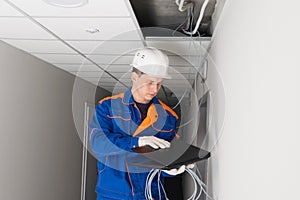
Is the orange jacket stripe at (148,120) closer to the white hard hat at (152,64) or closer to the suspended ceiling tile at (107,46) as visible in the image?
the white hard hat at (152,64)

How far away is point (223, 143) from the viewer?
1453 mm

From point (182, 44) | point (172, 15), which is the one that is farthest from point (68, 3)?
point (172, 15)

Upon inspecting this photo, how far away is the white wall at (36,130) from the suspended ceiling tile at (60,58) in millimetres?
84

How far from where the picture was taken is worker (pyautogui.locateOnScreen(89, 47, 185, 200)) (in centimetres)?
171

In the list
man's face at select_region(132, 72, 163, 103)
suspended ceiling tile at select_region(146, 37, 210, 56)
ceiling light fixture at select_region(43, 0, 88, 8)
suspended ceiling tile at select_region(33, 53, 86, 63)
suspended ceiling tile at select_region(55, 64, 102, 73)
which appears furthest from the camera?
suspended ceiling tile at select_region(55, 64, 102, 73)

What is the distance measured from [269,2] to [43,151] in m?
2.71

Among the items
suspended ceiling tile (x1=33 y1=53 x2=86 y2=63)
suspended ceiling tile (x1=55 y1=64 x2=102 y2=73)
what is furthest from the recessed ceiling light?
suspended ceiling tile (x1=55 y1=64 x2=102 y2=73)

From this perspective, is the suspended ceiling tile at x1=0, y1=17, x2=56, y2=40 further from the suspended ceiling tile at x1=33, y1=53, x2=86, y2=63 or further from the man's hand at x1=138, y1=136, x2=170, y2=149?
the man's hand at x1=138, y1=136, x2=170, y2=149

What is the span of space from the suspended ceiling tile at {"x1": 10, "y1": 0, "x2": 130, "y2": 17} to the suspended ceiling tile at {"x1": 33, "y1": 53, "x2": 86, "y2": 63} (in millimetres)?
1063

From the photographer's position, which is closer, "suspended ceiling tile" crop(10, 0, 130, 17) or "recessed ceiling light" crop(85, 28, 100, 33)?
"suspended ceiling tile" crop(10, 0, 130, 17)

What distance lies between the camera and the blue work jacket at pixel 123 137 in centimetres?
185

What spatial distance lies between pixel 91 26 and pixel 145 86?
0.41m

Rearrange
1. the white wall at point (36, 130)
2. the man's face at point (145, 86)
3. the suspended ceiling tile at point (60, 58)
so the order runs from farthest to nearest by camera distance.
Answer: the suspended ceiling tile at point (60, 58), the white wall at point (36, 130), the man's face at point (145, 86)

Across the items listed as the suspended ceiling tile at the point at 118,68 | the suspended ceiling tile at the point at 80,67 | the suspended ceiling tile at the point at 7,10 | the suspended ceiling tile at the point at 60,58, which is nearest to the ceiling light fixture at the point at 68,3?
the suspended ceiling tile at the point at 7,10
